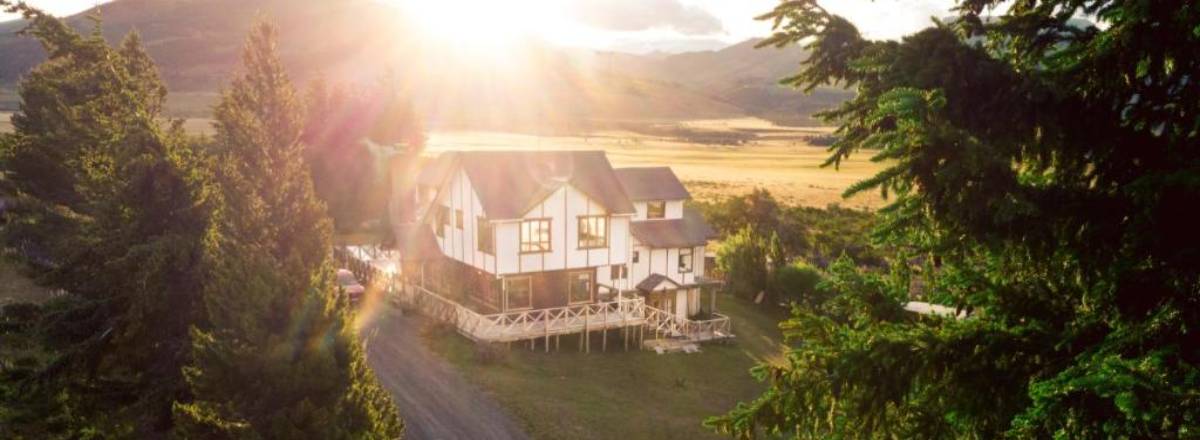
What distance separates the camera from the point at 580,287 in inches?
1430

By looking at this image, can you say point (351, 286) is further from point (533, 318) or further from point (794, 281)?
point (794, 281)

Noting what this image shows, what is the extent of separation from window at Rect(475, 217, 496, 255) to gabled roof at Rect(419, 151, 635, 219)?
961mm

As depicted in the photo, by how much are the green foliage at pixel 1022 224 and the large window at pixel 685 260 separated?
108 feet

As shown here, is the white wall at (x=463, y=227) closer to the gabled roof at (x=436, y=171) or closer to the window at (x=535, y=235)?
the gabled roof at (x=436, y=171)

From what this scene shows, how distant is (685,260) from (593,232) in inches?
266

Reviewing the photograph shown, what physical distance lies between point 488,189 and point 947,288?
29.4m

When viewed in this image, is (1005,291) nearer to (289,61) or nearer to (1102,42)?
(1102,42)

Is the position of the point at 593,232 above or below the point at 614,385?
above

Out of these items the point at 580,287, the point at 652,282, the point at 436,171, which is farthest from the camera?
the point at 436,171

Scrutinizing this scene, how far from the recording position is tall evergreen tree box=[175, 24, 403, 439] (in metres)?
12.8

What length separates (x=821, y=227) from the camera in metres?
68.4

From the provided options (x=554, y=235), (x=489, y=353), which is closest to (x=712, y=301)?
(x=554, y=235)

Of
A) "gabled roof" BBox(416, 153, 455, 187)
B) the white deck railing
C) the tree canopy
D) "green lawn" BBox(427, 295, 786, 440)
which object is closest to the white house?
"gabled roof" BBox(416, 153, 455, 187)

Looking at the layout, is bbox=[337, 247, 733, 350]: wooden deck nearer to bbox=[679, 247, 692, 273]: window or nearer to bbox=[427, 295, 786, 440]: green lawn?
bbox=[427, 295, 786, 440]: green lawn
